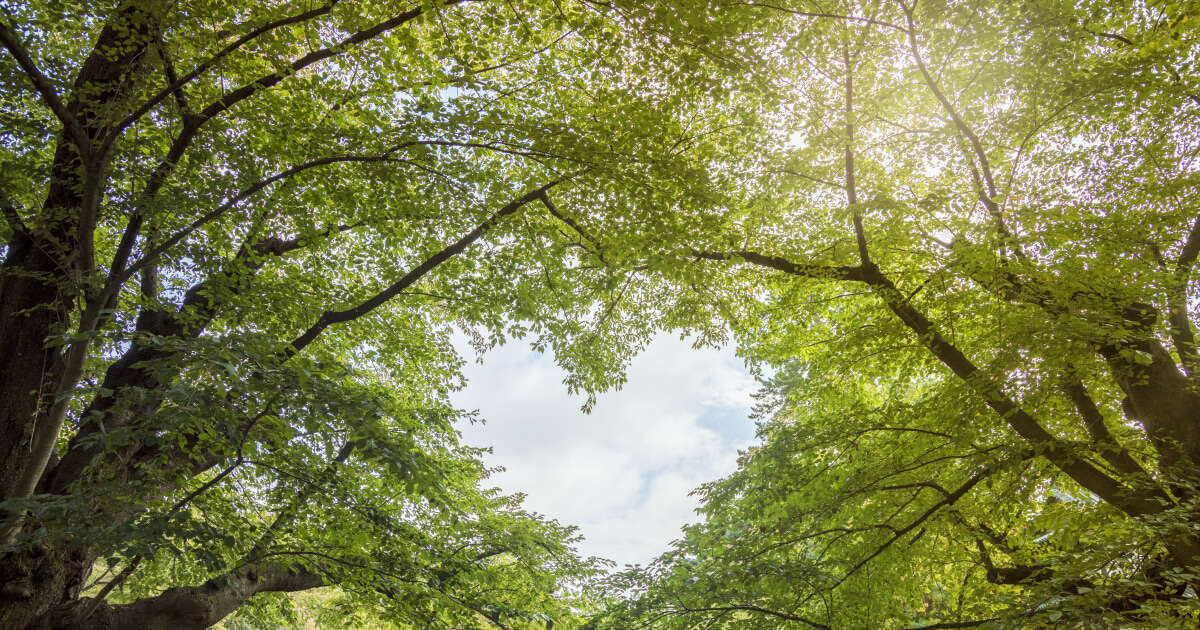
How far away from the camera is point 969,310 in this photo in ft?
22.5

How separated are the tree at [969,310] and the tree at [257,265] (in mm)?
1751

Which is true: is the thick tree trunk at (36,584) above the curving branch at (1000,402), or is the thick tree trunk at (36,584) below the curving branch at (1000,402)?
below

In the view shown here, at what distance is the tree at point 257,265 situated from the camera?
3.83m

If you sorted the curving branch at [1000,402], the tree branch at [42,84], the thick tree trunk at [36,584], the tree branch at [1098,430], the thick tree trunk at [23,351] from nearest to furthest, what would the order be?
the tree branch at [42,84], the thick tree trunk at [36,584], the thick tree trunk at [23,351], the curving branch at [1000,402], the tree branch at [1098,430]

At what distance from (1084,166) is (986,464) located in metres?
4.02

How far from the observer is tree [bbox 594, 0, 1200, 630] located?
17.7 ft

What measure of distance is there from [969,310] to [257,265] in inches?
328

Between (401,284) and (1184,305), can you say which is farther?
(401,284)

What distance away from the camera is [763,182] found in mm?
7457

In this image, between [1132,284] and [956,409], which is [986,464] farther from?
[1132,284]

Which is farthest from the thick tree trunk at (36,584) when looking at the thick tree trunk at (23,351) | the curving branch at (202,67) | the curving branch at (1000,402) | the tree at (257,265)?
the curving branch at (1000,402)

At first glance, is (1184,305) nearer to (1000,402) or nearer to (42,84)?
(1000,402)

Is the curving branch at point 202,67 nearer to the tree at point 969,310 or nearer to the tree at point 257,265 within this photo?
the tree at point 257,265

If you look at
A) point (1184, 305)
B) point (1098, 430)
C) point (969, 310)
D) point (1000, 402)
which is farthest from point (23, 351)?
point (1184, 305)
